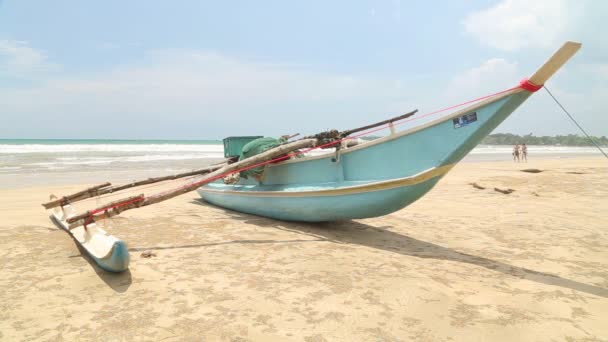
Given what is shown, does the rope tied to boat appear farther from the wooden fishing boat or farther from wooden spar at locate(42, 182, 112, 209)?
wooden spar at locate(42, 182, 112, 209)

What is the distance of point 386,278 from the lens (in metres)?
3.73

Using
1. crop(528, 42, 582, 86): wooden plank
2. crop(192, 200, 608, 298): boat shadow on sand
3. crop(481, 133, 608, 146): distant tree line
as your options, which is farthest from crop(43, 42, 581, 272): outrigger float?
crop(481, 133, 608, 146): distant tree line

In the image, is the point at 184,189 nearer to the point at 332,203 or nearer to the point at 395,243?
the point at 332,203

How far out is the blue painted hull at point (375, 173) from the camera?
157 inches

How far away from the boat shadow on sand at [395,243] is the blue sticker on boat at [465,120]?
5.06 ft

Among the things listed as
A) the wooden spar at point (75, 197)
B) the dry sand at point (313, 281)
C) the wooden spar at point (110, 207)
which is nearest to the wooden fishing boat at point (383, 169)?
the dry sand at point (313, 281)

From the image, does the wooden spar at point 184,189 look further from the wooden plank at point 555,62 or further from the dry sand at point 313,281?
the wooden plank at point 555,62

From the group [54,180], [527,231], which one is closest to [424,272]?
[527,231]

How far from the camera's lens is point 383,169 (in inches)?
186

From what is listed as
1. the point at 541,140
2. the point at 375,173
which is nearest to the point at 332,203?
the point at 375,173

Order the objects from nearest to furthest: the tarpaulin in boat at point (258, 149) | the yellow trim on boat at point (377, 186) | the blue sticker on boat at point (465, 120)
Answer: the blue sticker on boat at point (465, 120)
the yellow trim on boat at point (377, 186)
the tarpaulin in boat at point (258, 149)

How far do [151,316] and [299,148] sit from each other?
339 centimetres

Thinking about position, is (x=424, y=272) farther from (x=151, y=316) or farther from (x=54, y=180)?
(x=54, y=180)

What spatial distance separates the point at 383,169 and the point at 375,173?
13 centimetres
